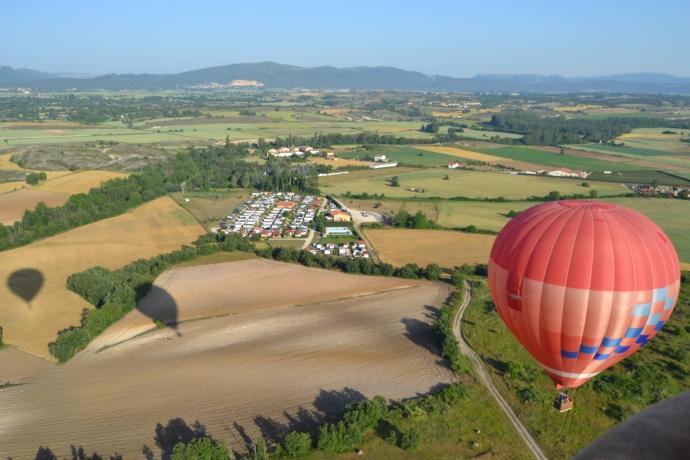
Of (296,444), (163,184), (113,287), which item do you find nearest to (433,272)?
(296,444)

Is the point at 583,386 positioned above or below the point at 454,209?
below

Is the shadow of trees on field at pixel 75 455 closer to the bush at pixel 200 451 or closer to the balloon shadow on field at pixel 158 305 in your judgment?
the bush at pixel 200 451

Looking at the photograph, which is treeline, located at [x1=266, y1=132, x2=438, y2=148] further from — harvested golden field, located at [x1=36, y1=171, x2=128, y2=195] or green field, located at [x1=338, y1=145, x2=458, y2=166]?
harvested golden field, located at [x1=36, y1=171, x2=128, y2=195]

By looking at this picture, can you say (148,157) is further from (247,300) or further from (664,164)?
(664,164)

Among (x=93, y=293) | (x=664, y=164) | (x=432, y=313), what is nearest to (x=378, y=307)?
(x=432, y=313)

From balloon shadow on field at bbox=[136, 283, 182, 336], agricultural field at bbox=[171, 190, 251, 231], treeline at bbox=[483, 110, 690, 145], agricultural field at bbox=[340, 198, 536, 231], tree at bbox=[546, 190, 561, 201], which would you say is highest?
treeline at bbox=[483, 110, 690, 145]

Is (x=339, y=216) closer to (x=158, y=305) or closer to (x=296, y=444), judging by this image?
(x=158, y=305)

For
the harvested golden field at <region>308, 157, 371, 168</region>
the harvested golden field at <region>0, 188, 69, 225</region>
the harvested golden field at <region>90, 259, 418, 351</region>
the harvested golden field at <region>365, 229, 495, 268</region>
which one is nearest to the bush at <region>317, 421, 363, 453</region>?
the harvested golden field at <region>90, 259, 418, 351</region>
